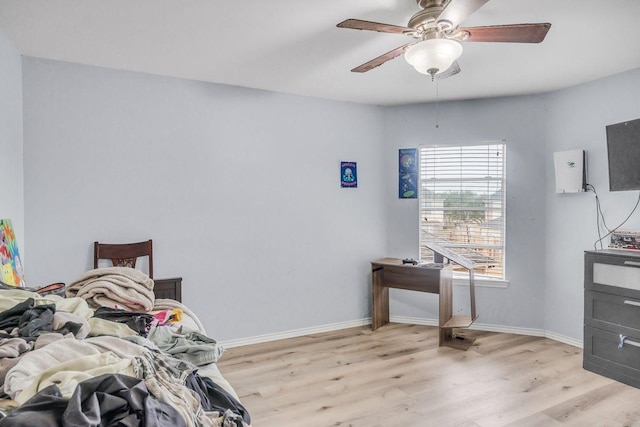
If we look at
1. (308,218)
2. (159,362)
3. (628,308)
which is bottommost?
(628,308)

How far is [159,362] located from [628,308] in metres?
3.37

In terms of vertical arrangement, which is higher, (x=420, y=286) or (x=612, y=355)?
(x=420, y=286)

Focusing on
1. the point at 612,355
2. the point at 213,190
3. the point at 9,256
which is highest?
the point at 213,190

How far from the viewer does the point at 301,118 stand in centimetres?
406

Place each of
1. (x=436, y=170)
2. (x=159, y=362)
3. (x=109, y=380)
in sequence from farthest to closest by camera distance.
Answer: (x=436, y=170)
(x=159, y=362)
(x=109, y=380)

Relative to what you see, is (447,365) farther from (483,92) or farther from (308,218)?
(483,92)

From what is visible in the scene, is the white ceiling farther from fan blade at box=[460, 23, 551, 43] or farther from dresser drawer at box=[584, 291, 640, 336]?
dresser drawer at box=[584, 291, 640, 336]

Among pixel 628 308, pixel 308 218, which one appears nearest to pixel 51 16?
pixel 308 218

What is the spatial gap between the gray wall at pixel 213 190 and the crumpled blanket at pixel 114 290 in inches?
52.8

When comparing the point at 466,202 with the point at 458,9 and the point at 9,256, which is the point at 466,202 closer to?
the point at 458,9

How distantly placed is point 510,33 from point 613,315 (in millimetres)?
2426

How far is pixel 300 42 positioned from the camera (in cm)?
270

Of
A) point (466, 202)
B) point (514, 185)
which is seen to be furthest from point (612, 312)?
point (466, 202)

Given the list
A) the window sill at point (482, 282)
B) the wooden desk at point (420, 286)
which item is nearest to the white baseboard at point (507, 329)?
the wooden desk at point (420, 286)
